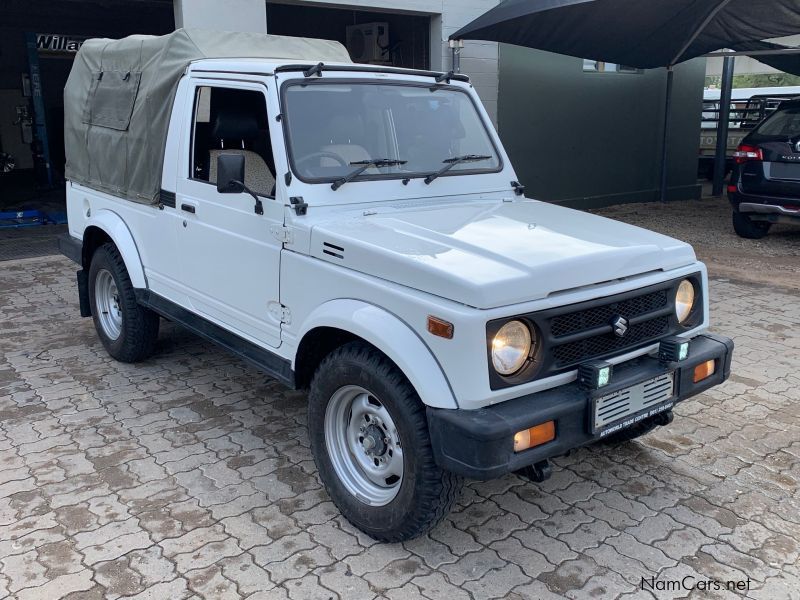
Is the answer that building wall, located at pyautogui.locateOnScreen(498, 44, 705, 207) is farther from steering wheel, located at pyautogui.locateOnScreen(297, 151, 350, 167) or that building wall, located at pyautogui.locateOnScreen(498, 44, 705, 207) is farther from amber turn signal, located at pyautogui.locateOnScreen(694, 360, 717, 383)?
amber turn signal, located at pyautogui.locateOnScreen(694, 360, 717, 383)

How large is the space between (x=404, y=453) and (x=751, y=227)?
350 inches

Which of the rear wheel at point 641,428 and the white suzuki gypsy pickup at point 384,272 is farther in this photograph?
the rear wheel at point 641,428

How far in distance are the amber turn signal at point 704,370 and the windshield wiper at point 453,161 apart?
1675 mm

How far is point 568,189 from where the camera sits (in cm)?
1245

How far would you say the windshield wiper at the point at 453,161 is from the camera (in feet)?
13.3

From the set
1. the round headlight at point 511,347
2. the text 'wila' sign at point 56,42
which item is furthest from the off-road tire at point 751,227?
the text 'wila' sign at point 56,42

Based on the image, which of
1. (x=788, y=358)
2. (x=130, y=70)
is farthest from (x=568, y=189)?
(x=130, y=70)

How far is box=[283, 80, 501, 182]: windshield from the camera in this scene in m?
3.76

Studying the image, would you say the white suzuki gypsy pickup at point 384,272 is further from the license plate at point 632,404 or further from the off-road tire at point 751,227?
the off-road tire at point 751,227

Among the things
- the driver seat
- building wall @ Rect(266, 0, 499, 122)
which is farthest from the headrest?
building wall @ Rect(266, 0, 499, 122)

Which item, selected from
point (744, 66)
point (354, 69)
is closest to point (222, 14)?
point (354, 69)

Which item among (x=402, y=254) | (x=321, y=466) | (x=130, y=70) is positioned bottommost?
(x=321, y=466)

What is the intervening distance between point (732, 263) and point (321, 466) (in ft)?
23.1

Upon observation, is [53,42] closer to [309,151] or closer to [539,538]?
[309,151]
